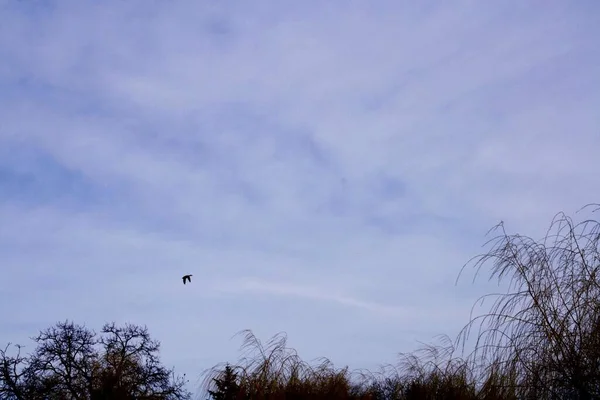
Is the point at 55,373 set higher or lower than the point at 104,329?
lower

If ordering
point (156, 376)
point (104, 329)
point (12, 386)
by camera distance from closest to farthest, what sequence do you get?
point (12, 386) → point (156, 376) → point (104, 329)

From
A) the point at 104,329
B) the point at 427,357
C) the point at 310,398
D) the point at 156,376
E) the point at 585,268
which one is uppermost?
the point at 104,329

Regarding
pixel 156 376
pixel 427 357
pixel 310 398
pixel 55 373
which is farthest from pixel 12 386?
pixel 310 398

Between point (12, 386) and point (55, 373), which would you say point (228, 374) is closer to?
point (12, 386)

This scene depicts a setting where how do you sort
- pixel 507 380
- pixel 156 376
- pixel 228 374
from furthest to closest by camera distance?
pixel 156 376, pixel 507 380, pixel 228 374

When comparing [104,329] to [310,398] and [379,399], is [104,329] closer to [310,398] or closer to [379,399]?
[379,399]

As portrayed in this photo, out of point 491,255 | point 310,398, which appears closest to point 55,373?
point 491,255

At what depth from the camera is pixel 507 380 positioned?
28.5ft

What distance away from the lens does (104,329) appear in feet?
108

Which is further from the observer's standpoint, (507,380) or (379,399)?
(379,399)

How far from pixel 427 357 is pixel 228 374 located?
6231 millimetres

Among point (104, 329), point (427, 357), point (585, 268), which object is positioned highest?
point (104, 329)

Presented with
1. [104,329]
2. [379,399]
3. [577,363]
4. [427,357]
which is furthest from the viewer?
[104,329]

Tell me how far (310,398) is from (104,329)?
2966 centimetres
